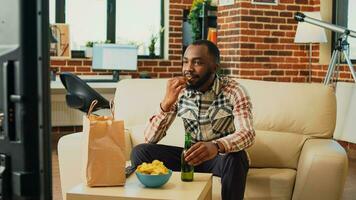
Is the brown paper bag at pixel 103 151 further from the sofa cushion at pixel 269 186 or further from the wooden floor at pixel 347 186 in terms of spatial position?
the wooden floor at pixel 347 186

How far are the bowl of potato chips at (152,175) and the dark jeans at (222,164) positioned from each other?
380 millimetres

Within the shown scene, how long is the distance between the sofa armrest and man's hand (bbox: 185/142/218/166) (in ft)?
1.81

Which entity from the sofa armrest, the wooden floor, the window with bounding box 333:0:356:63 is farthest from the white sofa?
the window with bounding box 333:0:356:63

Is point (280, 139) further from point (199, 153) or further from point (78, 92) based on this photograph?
point (78, 92)

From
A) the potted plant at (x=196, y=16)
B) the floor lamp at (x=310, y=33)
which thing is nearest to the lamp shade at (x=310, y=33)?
the floor lamp at (x=310, y=33)

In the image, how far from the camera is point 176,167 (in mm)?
2709

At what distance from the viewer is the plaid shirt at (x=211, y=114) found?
2635 mm

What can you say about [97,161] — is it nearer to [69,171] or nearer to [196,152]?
[196,152]

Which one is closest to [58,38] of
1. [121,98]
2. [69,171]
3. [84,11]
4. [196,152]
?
[84,11]

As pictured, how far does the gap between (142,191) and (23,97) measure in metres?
1.35

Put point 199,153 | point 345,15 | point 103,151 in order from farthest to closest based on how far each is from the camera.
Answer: point 345,15 < point 199,153 < point 103,151

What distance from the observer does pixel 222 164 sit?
250 cm

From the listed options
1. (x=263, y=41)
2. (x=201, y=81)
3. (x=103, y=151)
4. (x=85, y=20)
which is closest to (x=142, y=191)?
(x=103, y=151)

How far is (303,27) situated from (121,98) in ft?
8.25
